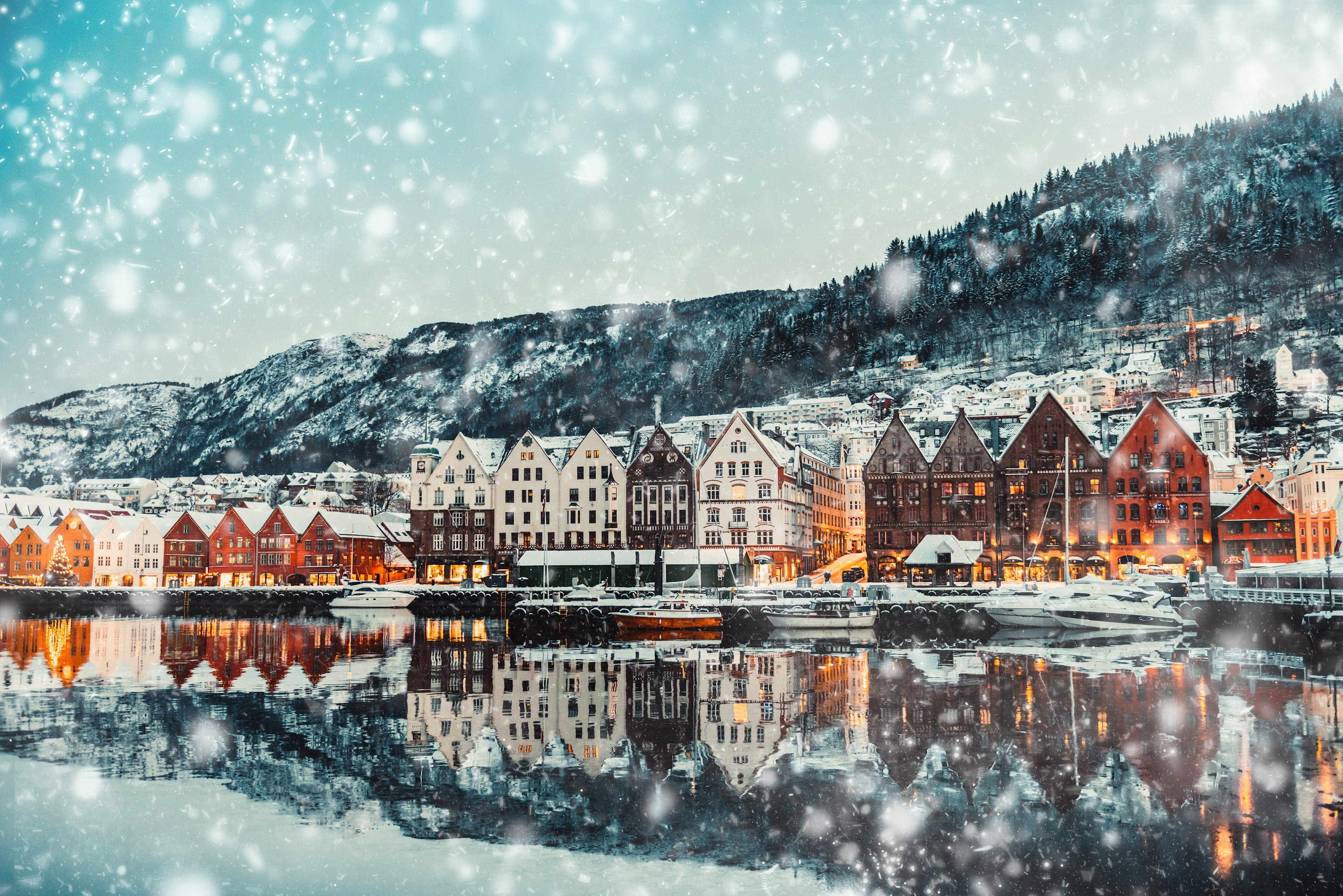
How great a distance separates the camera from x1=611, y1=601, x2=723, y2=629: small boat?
63750 millimetres

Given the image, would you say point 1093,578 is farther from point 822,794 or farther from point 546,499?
point 822,794

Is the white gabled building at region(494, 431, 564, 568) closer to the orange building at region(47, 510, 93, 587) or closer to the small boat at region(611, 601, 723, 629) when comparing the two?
the small boat at region(611, 601, 723, 629)

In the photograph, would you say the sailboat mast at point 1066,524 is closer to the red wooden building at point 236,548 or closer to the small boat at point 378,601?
the small boat at point 378,601

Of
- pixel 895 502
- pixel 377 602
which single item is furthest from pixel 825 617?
pixel 377 602

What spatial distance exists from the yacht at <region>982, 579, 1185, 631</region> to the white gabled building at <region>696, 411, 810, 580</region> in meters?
29.3

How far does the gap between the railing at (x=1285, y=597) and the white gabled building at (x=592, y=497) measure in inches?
2081

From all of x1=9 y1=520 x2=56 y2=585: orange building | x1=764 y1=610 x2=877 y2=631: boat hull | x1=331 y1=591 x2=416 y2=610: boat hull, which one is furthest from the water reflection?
x1=9 y1=520 x2=56 y2=585: orange building

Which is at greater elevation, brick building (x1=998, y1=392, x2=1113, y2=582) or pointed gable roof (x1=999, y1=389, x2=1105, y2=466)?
pointed gable roof (x1=999, y1=389, x2=1105, y2=466)

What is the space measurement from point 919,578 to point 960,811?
2548 inches

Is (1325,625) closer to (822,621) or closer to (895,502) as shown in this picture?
(822,621)

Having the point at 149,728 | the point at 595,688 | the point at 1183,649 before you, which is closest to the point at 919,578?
the point at 1183,649

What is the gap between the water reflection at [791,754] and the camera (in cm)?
1614

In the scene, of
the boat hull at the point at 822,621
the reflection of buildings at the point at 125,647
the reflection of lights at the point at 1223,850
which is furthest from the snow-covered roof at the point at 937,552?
the reflection of lights at the point at 1223,850

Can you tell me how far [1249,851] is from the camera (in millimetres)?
15742
